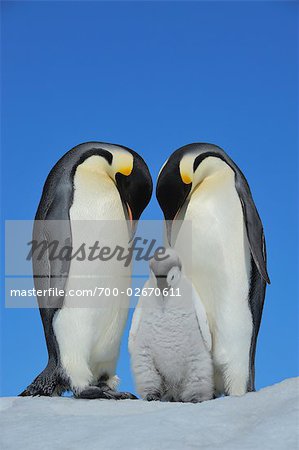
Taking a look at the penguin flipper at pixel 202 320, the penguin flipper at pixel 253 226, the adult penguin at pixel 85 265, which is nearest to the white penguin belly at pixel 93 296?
the adult penguin at pixel 85 265

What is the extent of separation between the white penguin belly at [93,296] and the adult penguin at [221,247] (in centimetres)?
30

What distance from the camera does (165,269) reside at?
3189 millimetres

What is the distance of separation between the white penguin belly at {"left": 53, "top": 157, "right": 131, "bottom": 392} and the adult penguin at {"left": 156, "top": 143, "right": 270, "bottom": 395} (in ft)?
0.99

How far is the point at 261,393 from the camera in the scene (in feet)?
9.82

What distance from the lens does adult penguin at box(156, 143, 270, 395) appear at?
3.48 meters

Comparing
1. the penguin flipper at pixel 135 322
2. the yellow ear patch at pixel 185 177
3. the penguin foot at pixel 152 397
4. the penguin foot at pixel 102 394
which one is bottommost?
the penguin foot at pixel 102 394

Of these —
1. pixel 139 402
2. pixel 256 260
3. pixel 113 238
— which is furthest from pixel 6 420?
pixel 256 260

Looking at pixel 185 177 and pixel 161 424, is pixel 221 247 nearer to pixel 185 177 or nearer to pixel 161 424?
pixel 185 177

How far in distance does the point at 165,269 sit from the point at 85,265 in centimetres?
53

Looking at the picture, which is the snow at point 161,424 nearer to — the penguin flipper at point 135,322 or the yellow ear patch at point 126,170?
the penguin flipper at point 135,322

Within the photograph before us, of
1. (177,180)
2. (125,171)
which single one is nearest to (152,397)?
(177,180)

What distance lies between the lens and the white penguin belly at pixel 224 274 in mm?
3457

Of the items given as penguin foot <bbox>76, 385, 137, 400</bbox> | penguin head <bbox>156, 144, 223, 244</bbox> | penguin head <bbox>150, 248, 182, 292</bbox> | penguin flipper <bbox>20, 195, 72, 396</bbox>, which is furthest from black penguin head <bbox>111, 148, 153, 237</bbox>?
penguin foot <bbox>76, 385, 137, 400</bbox>

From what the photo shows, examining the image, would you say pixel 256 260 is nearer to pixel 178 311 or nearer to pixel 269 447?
pixel 178 311
